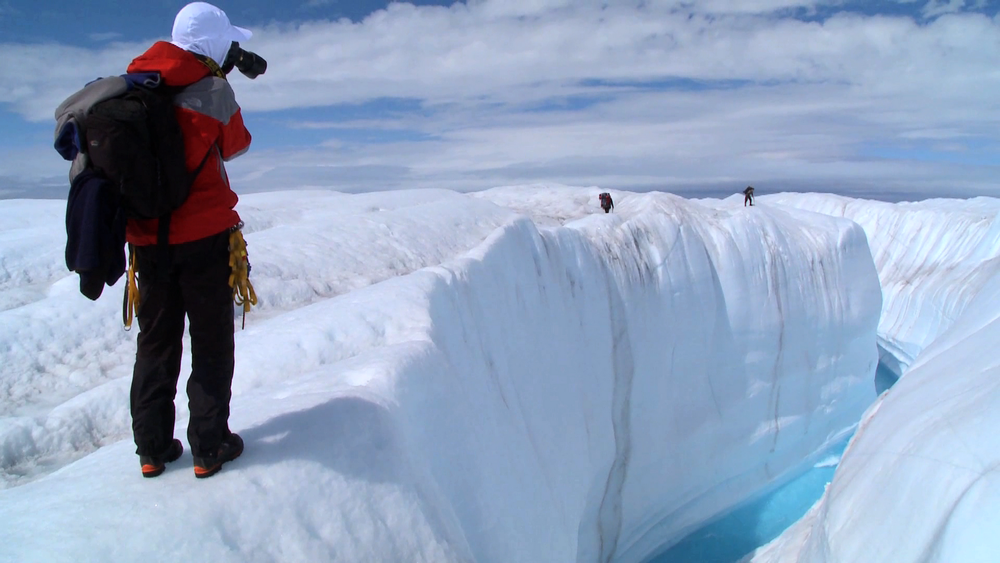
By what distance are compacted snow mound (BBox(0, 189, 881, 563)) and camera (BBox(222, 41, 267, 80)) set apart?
1.45 m

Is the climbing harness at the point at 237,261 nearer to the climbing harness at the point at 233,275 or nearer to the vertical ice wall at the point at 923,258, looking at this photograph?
the climbing harness at the point at 233,275

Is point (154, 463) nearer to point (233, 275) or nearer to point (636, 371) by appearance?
point (233, 275)

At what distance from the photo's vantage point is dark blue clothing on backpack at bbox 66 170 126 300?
1.87 meters

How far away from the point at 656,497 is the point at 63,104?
29.2 feet

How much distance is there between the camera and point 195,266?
7.18 ft

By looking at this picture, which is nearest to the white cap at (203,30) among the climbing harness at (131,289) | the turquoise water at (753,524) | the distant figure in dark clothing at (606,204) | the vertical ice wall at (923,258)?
the climbing harness at (131,289)

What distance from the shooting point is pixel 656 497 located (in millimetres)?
9016

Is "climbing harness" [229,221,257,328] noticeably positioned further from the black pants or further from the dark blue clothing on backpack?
the dark blue clothing on backpack

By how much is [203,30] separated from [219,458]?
159cm

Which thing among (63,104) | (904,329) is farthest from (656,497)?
(904,329)

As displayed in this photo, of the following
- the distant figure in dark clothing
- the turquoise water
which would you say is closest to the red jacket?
the turquoise water

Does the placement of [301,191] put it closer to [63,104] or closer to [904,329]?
[63,104]

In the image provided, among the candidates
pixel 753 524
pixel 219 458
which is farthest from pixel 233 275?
pixel 753 524

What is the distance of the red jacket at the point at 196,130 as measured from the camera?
6.88 ft
